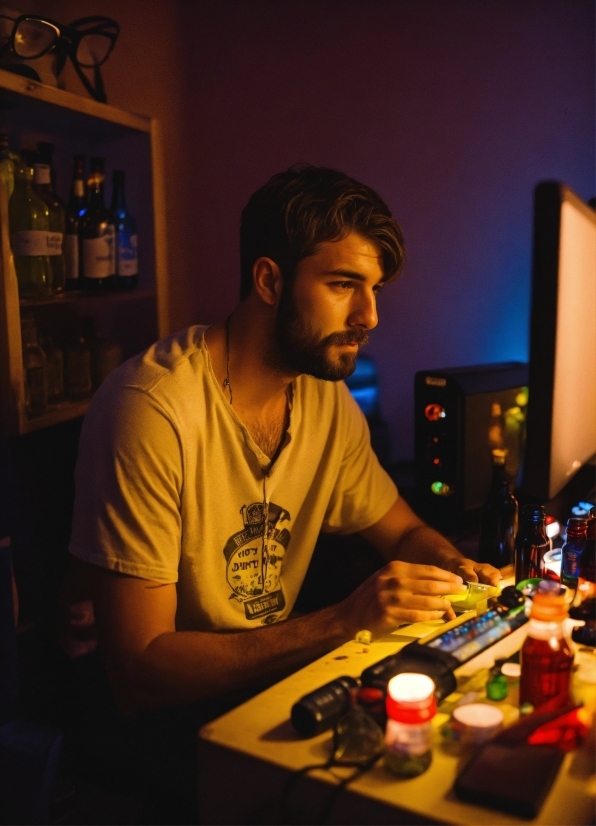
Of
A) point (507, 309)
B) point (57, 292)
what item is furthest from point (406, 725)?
point (507, 309)

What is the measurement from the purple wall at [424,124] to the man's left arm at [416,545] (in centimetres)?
88

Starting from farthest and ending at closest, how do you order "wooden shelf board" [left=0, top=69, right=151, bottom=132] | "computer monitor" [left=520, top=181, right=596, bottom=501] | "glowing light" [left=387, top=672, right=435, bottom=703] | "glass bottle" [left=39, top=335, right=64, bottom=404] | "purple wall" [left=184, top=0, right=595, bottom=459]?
"purple wall" [left=184, top=0, right=595, bottom=459] → "glass bottle" [left=39, top=335, right=64, bottom=404] → "wooden shelf board" [left=0, top=69, right=151, bottom=132] → "computer monitor" [left=520, top=181, right=596, bottom=501] → "glowing light" [left=387, top=672, right=435, bottom=703]

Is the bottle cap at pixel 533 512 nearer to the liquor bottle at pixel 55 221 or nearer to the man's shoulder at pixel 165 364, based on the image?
the man's shoulder at pixel 165 364

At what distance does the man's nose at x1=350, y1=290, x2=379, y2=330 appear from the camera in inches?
59.0

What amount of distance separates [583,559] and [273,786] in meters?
0.69

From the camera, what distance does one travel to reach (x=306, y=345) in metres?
1.50

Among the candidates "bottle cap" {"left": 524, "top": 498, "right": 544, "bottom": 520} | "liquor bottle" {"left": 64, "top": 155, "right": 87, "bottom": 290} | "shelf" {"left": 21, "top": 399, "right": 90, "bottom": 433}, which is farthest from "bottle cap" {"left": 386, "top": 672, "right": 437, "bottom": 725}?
"liquor bottle" {"left": 64, "top": 155, "right": 87, "bottom": 290}

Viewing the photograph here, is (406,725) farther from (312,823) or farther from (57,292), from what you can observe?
(57,292)

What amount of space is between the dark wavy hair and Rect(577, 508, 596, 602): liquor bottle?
605mm

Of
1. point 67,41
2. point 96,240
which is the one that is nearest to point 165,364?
point 96,240

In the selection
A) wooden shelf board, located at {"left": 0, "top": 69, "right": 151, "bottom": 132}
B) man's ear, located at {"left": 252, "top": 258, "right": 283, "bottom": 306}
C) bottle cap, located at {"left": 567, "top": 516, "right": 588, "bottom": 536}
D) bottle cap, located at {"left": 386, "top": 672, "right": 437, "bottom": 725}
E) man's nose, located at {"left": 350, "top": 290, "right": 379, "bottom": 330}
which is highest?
wooden shelf board, located at {"left": 0, "top": 69, "right": 151, "bottom": 132}

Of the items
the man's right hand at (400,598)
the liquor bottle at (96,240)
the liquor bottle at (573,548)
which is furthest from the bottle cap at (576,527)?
the liquor bottle at (96,240)

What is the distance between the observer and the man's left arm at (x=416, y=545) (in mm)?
1344

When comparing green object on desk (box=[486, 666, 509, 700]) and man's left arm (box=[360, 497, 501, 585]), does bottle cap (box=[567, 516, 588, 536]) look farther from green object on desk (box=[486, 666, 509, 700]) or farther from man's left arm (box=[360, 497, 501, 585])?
green object on desk (box=[486, 666, 509, 700])
